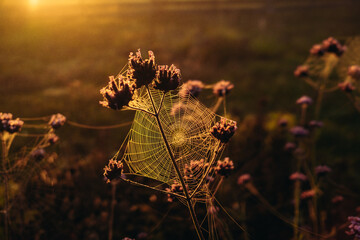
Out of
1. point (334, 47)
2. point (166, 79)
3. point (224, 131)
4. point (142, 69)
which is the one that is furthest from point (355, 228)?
point (334, 47)

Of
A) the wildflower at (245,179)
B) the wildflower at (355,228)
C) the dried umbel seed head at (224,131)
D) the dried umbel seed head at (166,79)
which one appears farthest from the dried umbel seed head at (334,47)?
the dried umbel seed head at (166,79)

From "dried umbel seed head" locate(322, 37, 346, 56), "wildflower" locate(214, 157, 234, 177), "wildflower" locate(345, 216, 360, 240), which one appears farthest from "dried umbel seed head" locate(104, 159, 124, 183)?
"dried umbel seed head" locate(322, 37, 346, 56)

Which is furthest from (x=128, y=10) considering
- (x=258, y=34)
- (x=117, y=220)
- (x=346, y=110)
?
(x=117, y=220)

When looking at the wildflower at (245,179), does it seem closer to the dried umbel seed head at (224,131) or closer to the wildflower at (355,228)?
the wildflower at (355,228)

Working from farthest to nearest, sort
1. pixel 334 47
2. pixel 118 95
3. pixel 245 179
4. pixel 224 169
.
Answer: pixel 334 47 → pixel 245 179 → pixel 224 169 → pixel 118 95

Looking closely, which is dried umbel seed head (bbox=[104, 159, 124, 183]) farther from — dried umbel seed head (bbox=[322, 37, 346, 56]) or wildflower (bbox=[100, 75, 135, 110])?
dried umbel seed head (bbox=[322, 37, 346, 56])

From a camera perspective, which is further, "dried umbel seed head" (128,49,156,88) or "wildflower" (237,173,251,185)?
"wildflower" (237,173,251,185)

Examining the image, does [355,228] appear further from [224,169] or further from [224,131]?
[224,131]
